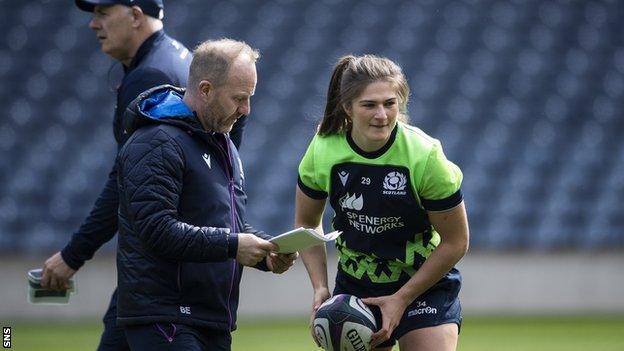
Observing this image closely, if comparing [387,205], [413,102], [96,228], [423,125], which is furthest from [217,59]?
[413,102]

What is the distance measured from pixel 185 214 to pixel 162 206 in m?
0.16

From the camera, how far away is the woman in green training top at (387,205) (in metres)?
4.34

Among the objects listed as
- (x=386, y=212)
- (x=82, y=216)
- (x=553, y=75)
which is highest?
(x=553, y=75)

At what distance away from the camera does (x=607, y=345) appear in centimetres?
852

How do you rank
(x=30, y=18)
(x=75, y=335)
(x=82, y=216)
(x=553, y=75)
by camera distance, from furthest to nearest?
(x=553, y=75) → (x=30, y=18) → (x=82, y=216) → (x=75, y=335)

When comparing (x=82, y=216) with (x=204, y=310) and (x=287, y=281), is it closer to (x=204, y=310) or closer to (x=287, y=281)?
(x=287, y=281)

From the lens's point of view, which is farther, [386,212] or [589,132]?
[589,132]

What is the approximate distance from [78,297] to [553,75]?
21.4ft

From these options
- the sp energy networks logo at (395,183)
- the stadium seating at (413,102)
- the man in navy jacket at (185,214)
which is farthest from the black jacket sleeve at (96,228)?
the stadium seating at (413,102)

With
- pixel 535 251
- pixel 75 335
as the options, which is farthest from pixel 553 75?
pixel 75 335

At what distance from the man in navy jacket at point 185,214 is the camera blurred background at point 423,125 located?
583 cm

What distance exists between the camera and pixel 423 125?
12.7 meters

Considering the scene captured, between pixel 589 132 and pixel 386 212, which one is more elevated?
pixel 589 132

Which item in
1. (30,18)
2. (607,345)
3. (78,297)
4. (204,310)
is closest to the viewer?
(204,310)
